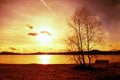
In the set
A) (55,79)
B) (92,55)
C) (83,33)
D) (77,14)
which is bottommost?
(55,79)

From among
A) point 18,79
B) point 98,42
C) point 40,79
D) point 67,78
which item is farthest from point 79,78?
point 98,42

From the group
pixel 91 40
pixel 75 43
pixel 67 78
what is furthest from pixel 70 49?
pixel 67 78

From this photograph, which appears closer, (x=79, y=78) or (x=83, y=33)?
(x=79, y=78)

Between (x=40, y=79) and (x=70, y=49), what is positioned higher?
(x=70, y=49)

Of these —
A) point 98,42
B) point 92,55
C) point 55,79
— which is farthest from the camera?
point 92,55

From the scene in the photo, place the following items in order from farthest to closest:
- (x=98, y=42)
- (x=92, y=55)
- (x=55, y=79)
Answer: (x=92, y=55) → (x=98, y=42) → (x=55, y=79)

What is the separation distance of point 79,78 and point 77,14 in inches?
543

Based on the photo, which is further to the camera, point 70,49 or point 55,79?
point 70,49

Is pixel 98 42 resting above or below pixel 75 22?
below

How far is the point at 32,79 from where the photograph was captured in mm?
27250

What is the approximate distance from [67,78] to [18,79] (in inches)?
221

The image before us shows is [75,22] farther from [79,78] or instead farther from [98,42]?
[79,78]

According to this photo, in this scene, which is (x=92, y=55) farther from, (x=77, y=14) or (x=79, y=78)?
(x=79, y=78)

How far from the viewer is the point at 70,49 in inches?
1551
